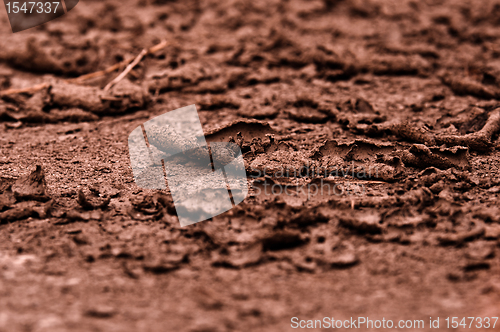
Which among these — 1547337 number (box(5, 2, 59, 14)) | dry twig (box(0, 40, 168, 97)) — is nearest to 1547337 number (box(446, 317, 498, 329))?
dry twig (box(0, 40, 168, 97))

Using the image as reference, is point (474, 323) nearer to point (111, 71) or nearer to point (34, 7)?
point (111, 71)

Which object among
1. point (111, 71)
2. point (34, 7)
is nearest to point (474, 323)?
point (111, 71)

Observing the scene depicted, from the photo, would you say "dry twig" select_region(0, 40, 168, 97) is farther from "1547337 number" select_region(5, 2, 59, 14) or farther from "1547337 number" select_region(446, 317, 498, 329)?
"1547337 number" select_region(446, 317, 498, 329)

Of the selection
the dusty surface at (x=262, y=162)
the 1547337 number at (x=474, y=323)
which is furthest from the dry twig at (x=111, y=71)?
the 1547337 number at (x=474, y=323)

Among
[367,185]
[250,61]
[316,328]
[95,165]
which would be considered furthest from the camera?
[250,61]

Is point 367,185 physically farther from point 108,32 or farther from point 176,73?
point 108,32

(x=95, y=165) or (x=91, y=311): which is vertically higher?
(x=95, y=165)

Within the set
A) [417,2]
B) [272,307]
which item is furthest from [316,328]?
[417,2]
